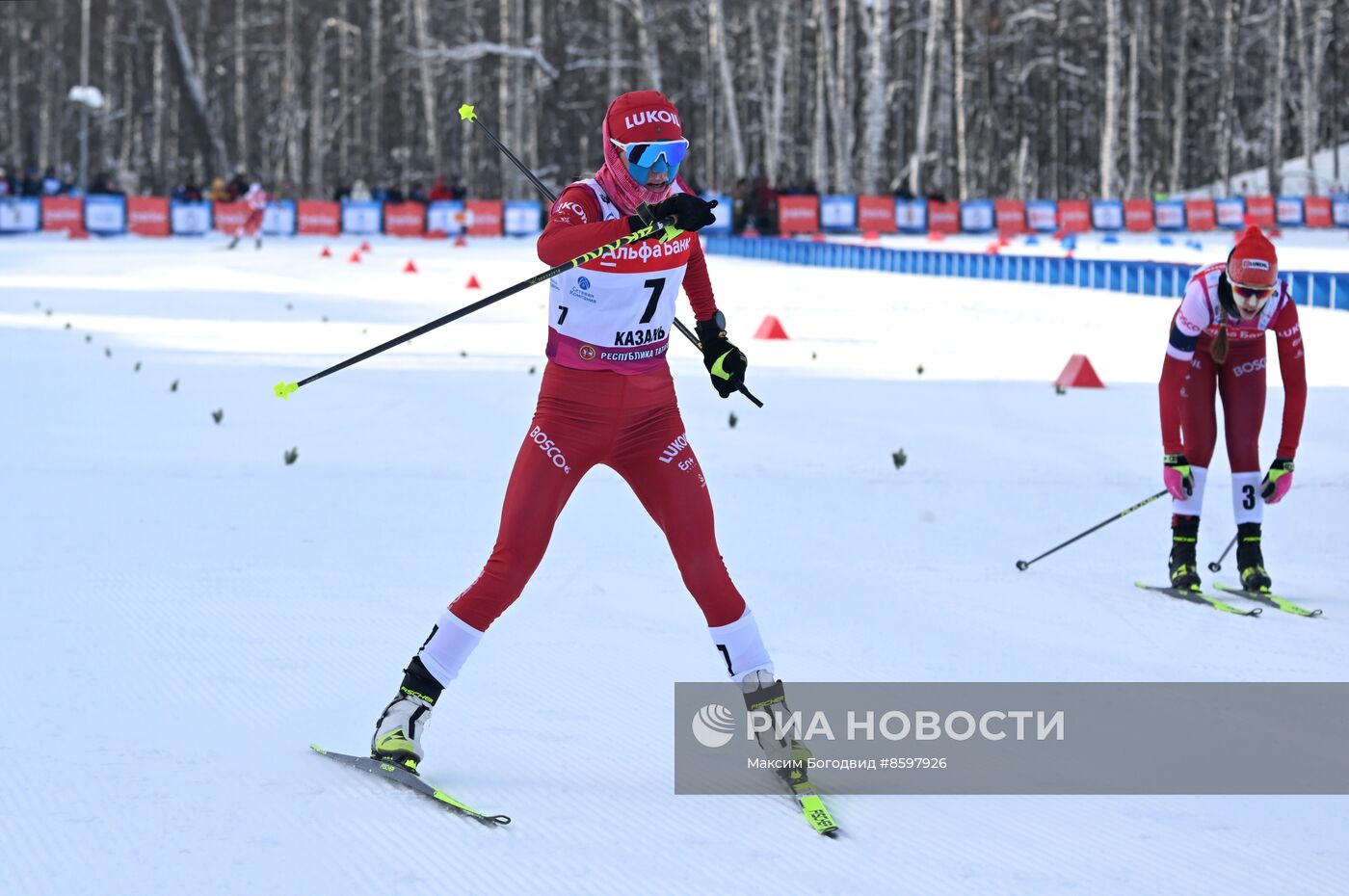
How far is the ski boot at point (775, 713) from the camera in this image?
15.3ft

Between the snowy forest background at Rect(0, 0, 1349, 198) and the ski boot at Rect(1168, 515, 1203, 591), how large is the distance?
3889cm

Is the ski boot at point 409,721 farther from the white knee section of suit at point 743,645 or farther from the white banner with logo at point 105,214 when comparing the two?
the white banner with logo at point 105,214

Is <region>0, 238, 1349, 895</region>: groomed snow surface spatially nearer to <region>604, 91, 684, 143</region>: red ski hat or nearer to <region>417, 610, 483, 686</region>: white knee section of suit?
<region>417, 610, 483, 686</region>: white knee section of suit

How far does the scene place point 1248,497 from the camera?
746 cm

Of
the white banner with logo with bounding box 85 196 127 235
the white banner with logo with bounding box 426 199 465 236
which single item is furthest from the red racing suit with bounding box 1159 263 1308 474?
the white banner with logo with bounding box 85 196 127 235

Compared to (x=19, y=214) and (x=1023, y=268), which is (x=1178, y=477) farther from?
(x=19, y=214)

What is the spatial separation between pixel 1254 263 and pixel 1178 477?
105cm

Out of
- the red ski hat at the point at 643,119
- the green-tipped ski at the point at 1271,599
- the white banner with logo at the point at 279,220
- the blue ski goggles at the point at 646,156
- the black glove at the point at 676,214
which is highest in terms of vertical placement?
the white banner with logo at the point at 279,220

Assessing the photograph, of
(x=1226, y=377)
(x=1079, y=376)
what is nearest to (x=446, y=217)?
(x=1079, y=376)

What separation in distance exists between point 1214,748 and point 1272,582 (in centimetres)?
289

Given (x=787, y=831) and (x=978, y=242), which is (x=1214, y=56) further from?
(x=787, y=831)

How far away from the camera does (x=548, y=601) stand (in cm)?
693

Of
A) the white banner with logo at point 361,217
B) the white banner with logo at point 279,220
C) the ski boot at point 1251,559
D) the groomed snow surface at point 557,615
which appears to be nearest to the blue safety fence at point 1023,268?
the groomed snow surface at point 557,615

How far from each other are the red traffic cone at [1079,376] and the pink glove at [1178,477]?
21.0 ft
